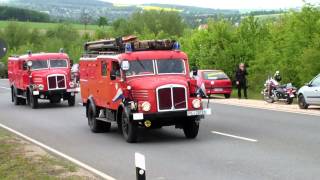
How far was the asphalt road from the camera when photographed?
1132 cm

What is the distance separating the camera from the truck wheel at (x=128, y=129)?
51.3 feet

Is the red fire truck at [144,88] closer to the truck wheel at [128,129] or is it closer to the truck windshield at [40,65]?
the truck wheel at [128,129]

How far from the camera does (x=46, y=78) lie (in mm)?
29578

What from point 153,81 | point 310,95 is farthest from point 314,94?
point 153,81

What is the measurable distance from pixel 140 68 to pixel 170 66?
76 cm

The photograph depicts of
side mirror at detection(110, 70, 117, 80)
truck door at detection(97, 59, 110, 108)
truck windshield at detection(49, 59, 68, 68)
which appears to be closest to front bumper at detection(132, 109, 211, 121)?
side mirror at detection(110, 70, 117, 80)

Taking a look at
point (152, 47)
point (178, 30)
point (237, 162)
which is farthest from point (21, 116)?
point (178, 30)

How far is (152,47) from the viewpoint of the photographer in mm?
17078

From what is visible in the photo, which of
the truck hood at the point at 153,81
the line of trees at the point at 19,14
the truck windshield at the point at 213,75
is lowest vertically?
the truck windshield at the point at 213,75

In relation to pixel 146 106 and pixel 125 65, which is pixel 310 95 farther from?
pixel 146 106

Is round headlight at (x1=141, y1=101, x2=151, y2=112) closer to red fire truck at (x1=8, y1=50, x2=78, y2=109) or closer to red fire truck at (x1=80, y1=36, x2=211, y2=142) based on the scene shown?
red fire truck at (x1=80, y1=36, x2=211, y2=142)

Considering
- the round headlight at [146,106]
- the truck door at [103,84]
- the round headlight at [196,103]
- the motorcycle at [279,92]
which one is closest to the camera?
the round headlight at [146,106]

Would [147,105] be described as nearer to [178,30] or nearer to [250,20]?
[250,20]

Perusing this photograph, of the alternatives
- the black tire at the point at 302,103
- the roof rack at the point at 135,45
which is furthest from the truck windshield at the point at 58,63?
the roof rack at the point at 135,45
